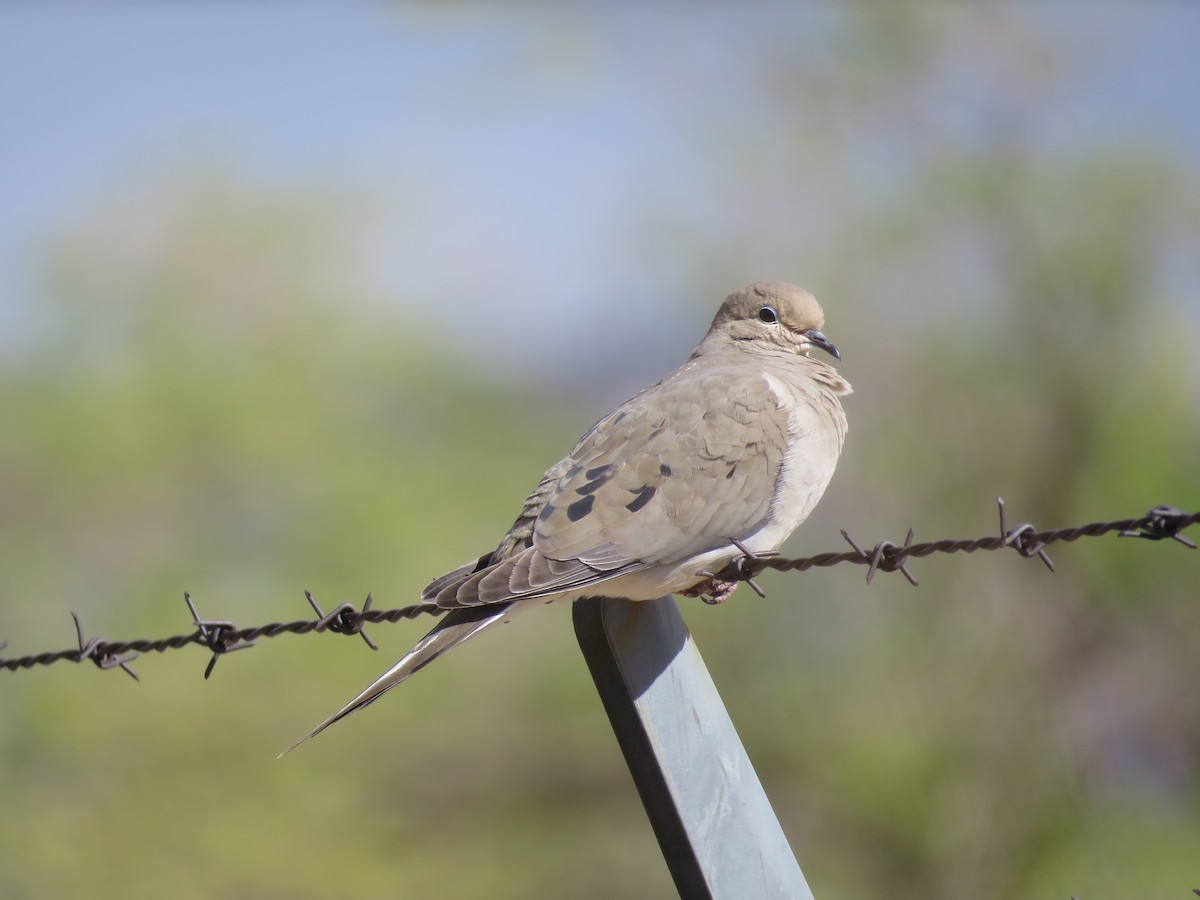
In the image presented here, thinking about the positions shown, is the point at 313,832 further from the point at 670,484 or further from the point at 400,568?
the point at 670,484

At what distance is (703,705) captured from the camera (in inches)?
94.0

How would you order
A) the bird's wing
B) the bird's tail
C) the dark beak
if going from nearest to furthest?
the bird's tail
the bird's wing
the dark beak

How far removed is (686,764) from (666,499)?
1076 mm

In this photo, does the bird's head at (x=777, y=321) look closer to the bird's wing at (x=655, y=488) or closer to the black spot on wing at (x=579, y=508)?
the bird's wing at (x=655, y=488)

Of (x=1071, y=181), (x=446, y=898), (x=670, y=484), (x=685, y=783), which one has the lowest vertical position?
(x=685, y=783)

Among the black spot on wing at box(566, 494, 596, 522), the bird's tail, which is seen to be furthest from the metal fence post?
the black spot on wing at box(566, 494, 596, 522)

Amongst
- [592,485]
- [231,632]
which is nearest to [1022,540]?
[592,485]

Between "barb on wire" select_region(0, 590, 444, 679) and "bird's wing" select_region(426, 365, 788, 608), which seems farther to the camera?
"bird's wing" select_region(426, 365, 788, 608)

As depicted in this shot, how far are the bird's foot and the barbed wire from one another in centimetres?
21

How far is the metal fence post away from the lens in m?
2.26

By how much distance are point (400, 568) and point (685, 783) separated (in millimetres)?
12257

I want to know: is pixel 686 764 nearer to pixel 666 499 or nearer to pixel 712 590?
pixel 666 499

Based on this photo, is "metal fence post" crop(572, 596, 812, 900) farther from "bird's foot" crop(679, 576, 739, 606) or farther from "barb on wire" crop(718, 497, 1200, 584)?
"bird's foot" crop(679, 576, 739, 606)

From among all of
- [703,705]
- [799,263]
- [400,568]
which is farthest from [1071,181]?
[703,705]
